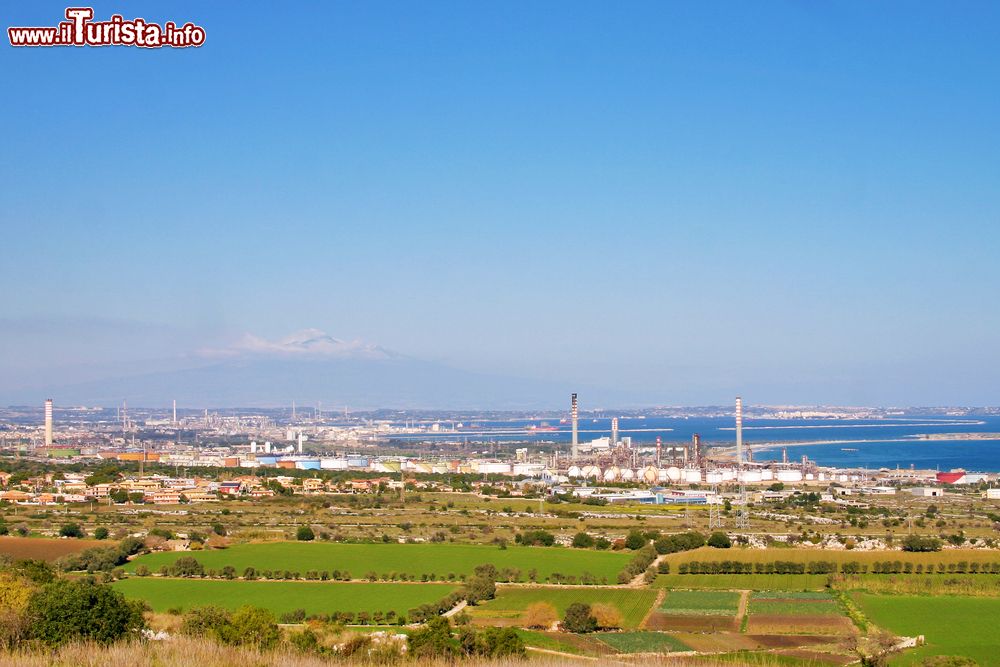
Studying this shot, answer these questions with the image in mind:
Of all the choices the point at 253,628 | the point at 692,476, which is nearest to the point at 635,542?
the point at 253,628

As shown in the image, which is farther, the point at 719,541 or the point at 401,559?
the point at 719,541

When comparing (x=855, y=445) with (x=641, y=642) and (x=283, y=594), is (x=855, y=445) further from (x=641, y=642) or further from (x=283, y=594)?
(x=641, y=642)

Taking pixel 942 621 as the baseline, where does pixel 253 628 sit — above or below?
above

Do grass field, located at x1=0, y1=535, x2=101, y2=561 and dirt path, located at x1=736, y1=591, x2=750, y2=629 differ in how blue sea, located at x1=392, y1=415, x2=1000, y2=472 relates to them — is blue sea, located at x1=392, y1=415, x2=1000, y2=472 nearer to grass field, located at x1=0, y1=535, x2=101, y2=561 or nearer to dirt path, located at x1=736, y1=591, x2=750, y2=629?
dirt path, located at x1=736, y1=591, x2=750, y2=629

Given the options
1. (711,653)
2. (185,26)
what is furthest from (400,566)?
(185,26)

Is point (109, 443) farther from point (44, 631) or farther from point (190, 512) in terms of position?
point (44, 631)

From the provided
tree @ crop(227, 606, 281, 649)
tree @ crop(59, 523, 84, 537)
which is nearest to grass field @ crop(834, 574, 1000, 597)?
tree @ crop(227, 606, 281, 649)

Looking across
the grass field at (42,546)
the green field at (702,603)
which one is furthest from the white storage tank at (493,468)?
the green field at (702,603)
